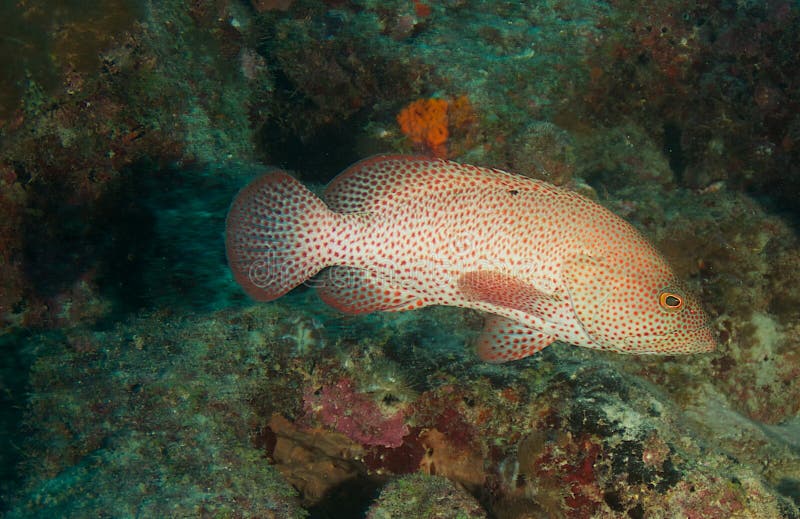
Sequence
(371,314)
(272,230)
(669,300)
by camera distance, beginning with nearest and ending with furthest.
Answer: (669,300) < (272,230) < (371,314)

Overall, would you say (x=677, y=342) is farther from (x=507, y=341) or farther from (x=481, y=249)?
(x=481, y=249)

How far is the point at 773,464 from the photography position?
4809 millimetres

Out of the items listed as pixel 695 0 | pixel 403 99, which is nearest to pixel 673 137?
pixel 695 0

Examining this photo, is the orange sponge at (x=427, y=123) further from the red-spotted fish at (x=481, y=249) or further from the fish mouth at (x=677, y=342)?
the fish mouth at (x=677, y=342)

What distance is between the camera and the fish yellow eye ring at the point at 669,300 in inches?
131

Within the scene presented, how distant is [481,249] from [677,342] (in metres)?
1.54

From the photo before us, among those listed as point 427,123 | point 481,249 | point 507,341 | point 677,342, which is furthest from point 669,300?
point 427,123

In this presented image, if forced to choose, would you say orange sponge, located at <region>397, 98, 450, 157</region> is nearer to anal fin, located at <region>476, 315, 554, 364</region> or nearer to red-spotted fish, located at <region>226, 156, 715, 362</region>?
red-spotted fish, located at <region>226, 156, 715, 362</region>

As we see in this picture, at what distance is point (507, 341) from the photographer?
3508mm

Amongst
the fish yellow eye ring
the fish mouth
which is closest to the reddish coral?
the fish mouth

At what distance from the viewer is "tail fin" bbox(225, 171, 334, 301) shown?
3387mm

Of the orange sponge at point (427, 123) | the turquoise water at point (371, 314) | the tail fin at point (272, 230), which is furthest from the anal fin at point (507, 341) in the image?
the orange sponge at point (427, 123)

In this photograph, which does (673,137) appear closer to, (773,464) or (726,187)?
(726,187)

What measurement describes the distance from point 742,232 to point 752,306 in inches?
34.7
